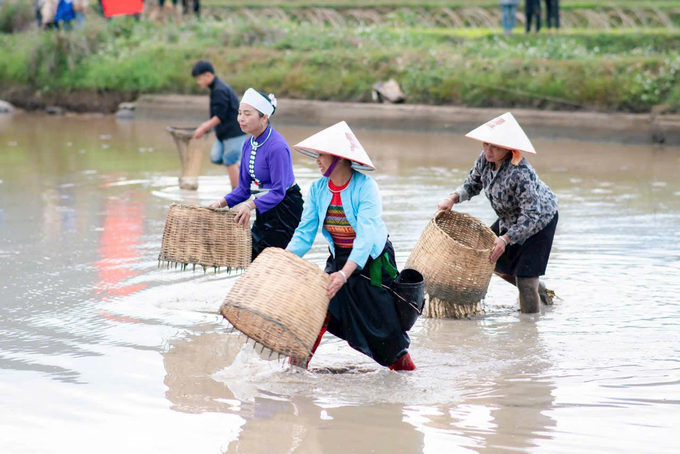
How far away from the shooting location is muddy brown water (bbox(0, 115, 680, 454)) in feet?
14.2

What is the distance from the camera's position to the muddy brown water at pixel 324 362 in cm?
434

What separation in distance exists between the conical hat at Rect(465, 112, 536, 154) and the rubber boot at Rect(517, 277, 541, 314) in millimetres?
939

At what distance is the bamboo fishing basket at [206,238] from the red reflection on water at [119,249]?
64cm

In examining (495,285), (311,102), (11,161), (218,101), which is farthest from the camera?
(311,102)

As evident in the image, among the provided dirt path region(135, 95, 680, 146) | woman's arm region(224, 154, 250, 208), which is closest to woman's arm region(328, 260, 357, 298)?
woman's arm region(224, 154, 250, 208)

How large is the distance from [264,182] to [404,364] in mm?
1572

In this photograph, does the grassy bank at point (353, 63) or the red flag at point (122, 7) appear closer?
the grassy bank at point (353, 63)

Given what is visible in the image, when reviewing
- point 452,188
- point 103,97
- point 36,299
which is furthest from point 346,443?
point 103,97

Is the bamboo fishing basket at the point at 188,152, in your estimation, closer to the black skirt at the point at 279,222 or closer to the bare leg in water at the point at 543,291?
the black skirt at the point at 279,222

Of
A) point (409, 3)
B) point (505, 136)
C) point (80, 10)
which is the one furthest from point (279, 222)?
point (409, 3)

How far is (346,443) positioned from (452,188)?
7379mm

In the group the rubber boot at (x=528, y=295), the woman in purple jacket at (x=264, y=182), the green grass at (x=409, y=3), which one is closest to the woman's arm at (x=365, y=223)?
the woman in purple jacket at (x=264, y=182)

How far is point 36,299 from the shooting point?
664 cm

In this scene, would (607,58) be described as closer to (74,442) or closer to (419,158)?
(419,158)
